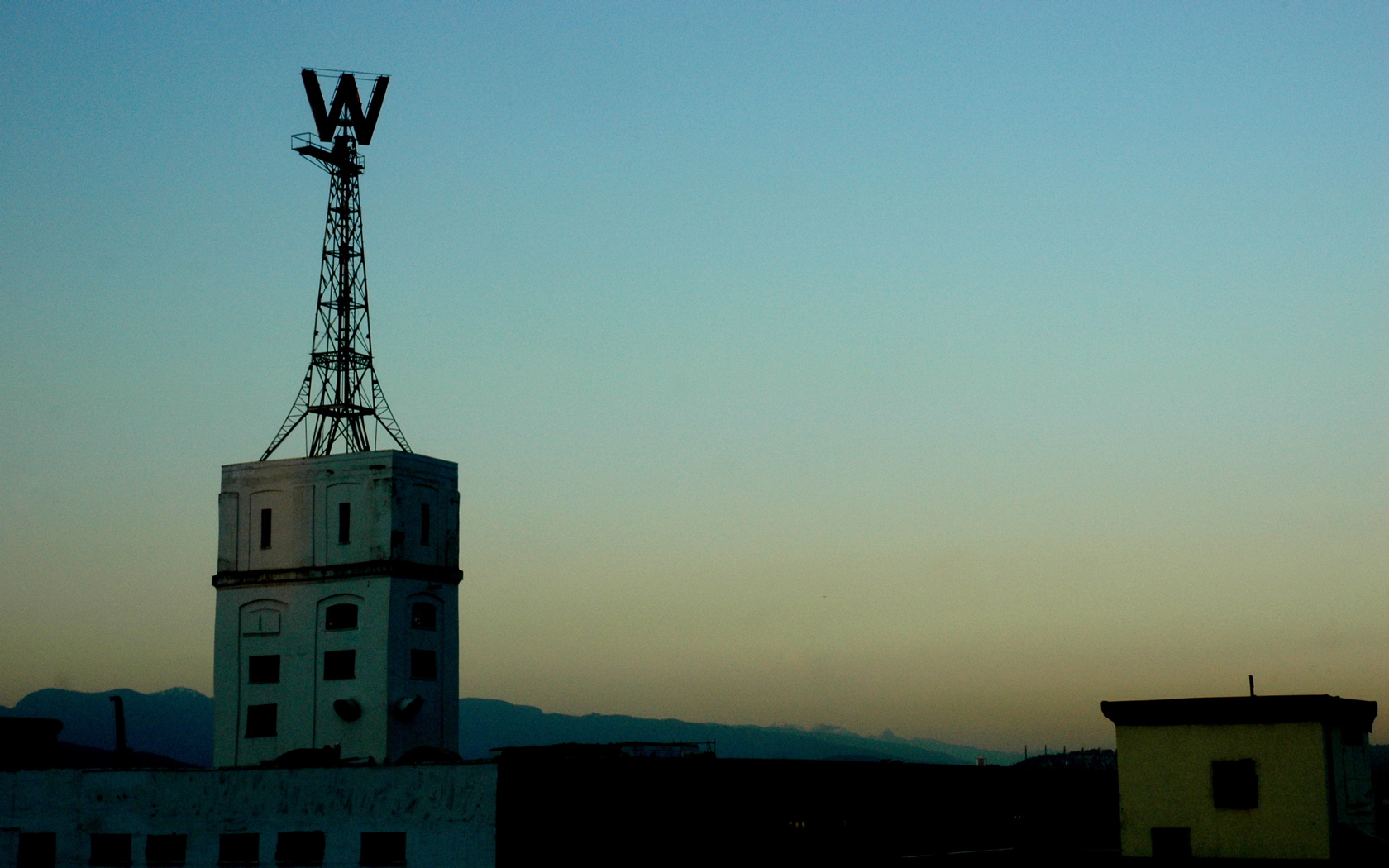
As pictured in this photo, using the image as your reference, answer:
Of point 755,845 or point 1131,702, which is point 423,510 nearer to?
point 755,845

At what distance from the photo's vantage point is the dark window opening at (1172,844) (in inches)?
1784

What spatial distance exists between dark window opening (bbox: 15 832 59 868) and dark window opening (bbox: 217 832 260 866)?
22.8 ft

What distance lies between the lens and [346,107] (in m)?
81.5

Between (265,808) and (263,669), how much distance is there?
1794cm

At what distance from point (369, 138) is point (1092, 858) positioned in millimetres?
52748

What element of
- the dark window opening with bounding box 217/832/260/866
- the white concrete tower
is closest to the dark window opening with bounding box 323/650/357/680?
the white concrete tower

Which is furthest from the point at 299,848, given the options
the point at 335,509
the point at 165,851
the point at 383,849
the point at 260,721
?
the point at 335,509

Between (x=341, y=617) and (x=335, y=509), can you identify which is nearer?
(x=341, y=617)

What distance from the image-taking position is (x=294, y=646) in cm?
7225

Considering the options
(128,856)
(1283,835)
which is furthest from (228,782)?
(1283,835)

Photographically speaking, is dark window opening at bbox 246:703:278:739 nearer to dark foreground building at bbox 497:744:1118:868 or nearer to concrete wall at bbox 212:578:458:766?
concrete wall at bbox 212:578:458:766

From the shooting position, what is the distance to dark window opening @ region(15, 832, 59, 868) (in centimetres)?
5753

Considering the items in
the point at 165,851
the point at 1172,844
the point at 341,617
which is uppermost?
the point at 341,617

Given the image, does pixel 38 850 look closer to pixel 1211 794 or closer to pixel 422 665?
pixel 422 665
